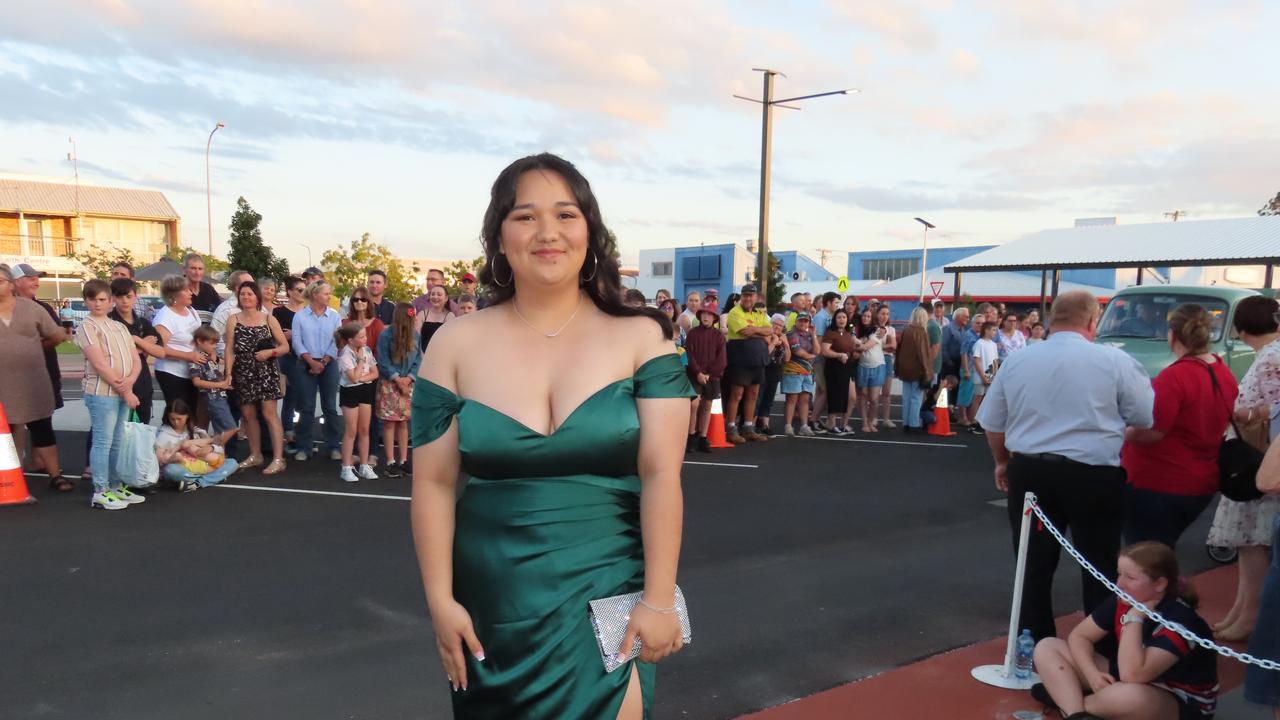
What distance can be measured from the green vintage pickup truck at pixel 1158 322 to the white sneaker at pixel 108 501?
1048 centimetres

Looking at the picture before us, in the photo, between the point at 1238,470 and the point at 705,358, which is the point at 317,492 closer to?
the point at 705,358

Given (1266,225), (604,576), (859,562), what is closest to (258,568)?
(859,562)

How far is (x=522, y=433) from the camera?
5.80ft

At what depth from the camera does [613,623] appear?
1796 mm

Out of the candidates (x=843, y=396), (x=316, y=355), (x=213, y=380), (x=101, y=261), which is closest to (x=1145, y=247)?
(x=843, y=396)

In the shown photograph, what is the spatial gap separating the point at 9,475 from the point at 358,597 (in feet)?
13.7

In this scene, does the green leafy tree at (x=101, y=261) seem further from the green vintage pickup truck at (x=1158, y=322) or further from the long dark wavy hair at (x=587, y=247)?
the long dark wavy hair at (x=587, y=247)

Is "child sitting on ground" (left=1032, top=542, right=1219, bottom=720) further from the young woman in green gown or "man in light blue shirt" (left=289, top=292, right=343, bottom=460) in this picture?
"man in light blue shirt" (left=289, top=292, right=343, bottom=460)

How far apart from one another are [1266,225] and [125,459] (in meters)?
22.9

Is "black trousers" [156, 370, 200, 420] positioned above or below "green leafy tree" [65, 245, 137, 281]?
below

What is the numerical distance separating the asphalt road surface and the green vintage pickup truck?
3431 millimetres

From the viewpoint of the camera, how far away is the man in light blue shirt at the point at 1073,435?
3.96 meters

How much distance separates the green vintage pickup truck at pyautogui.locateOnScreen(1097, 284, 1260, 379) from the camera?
9.84 meters

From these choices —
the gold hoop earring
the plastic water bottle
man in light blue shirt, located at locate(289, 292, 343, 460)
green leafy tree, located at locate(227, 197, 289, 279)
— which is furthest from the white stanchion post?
green leafy tree, located at locate(227, 197, 289, 279)
